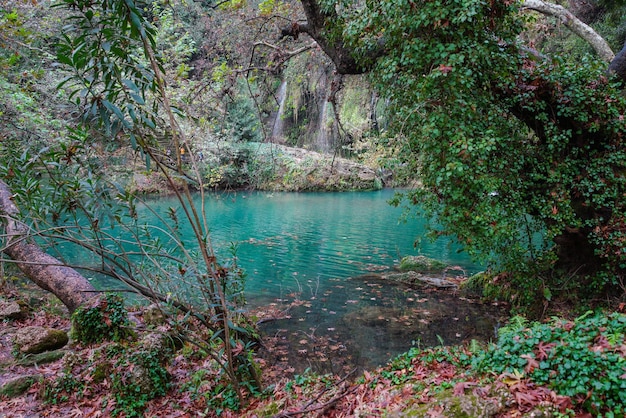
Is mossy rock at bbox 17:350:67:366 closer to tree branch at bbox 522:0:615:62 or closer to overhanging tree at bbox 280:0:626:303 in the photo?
overhanging tree at bbox 280:0:626:303

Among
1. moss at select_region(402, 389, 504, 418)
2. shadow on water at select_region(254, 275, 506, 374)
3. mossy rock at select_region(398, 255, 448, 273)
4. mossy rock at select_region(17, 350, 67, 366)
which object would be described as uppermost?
moss at select_region(402, 389, 504, 418)

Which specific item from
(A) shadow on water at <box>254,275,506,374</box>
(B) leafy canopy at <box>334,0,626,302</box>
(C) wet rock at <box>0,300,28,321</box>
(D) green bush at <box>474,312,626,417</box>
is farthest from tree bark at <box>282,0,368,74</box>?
(C) wet rock at <box>0,300,28,321</box>

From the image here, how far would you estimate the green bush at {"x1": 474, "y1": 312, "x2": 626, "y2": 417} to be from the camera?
2451 mm

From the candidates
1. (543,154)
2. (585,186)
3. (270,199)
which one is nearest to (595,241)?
(585,186)

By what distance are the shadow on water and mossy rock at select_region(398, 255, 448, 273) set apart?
1486 mm

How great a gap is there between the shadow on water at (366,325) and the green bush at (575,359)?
3.29 m

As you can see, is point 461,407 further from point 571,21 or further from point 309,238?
point 309,238

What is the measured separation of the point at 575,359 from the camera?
2.63m

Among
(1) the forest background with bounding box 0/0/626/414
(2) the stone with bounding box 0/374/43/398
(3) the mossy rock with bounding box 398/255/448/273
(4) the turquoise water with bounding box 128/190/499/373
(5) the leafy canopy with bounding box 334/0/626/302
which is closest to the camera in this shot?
(1) the forest background with bounding box 0/0/626/414

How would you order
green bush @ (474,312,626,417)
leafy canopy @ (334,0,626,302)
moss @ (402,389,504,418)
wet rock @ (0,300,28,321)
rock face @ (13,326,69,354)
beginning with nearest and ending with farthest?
green bush @ (474,312,626,417) < moss @ (402,389,504,418) < leafy canopy @ (334,0,626,302) < rock face @ (13,326,69,354) < wet rock @ (0,300,28,321)

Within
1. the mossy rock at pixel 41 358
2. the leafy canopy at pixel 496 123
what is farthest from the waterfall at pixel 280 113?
the mossy rock at pixel 41 358

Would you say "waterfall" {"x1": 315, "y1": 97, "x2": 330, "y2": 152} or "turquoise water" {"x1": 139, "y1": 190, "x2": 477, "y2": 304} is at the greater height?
"waterfall" {"x1": 315, "y1": 97, "x2": 330, "y2": 152}

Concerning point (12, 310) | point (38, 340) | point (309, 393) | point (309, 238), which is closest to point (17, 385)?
point (38, 340)

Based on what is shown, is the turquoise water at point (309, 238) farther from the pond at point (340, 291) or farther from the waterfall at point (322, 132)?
the waterfall at point (322, 132)
